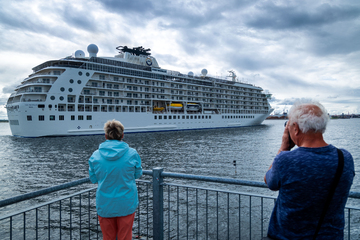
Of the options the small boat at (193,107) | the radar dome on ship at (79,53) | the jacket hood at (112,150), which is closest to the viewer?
the jacket hood at (112,150)

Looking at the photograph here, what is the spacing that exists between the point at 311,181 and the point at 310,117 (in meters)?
0.45

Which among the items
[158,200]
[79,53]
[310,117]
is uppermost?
[79,53]

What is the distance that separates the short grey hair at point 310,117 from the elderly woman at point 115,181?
5.64 feet

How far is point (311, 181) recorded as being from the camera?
1.54 m

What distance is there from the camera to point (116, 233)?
8.98 feet

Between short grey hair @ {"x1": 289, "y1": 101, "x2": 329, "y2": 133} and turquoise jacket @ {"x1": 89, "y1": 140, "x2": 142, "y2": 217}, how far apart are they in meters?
1.72

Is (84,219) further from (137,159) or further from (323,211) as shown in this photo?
(323,211)

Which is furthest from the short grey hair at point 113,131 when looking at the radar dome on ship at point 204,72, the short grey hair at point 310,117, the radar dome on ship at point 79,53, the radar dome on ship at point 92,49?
the radar dome on ship at point 204,72

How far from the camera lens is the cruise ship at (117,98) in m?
31.6

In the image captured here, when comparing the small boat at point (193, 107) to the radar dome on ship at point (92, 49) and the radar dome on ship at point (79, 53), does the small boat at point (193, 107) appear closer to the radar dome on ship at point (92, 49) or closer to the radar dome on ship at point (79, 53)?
the radar dome on ship at point (92, 49)

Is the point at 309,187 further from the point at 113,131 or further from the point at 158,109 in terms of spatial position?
the point at 158,109

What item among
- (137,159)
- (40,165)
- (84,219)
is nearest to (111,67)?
(40,165)

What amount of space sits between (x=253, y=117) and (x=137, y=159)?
66.5 m

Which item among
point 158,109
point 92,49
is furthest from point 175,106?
point 92,49
